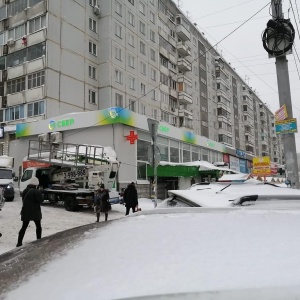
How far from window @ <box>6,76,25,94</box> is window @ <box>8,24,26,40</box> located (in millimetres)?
4100

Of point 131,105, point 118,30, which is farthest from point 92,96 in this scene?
point 118,30

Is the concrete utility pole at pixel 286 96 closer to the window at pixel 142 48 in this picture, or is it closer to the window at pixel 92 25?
the window at pixel 92 25

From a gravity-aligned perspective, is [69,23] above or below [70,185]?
above

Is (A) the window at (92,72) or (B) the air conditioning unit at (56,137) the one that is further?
(A) the window at (92,72)

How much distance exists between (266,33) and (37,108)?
80.3ft

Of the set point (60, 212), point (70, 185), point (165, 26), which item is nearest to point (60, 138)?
point (70, 185)

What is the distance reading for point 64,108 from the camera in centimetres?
3206

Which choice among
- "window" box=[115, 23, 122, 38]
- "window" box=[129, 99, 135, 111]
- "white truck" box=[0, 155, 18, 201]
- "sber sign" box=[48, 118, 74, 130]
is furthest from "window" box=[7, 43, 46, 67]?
"white truck" box=[0, 155, 18, 201]

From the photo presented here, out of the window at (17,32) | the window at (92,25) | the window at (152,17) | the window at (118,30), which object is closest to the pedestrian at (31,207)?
the window at (17,32)

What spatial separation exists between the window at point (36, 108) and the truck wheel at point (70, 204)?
46.5ft

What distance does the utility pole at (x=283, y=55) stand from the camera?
999cm

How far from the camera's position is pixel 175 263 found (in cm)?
143

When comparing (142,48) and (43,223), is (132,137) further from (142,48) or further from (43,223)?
(142,48)

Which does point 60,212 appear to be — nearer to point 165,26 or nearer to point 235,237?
point 235,237
